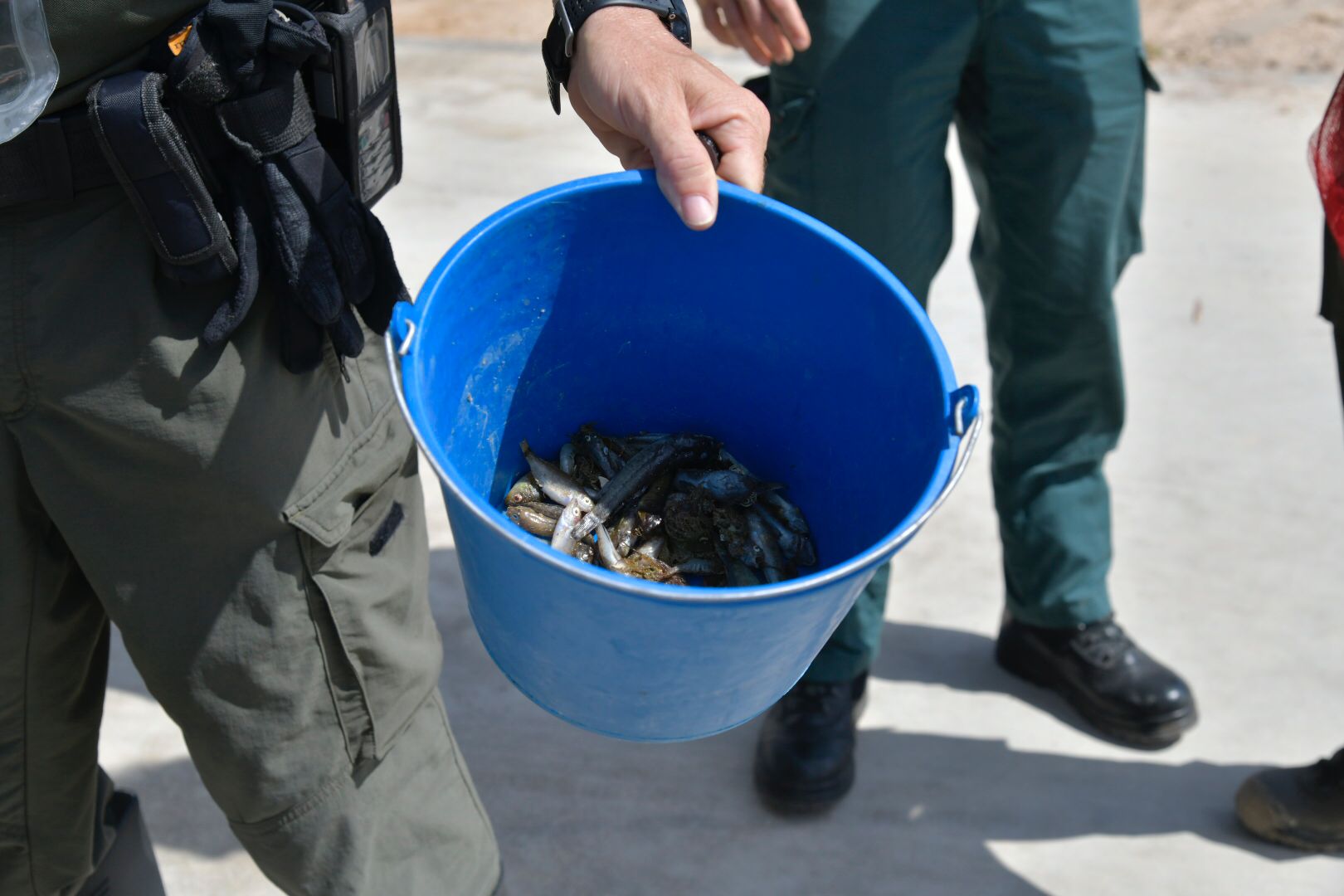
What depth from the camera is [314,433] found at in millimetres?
1452

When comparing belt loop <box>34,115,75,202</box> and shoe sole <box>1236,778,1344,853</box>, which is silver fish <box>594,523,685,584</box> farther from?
shoe sole <box>1236,778,1344,853</box>

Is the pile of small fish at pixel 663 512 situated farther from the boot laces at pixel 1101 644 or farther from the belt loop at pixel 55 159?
the boot laces at pixel 1101 644

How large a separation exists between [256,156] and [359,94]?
0.53 feet

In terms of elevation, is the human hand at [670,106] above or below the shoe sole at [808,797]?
above

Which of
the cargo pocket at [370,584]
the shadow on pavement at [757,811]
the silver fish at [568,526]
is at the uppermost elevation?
the silver fish at [568,526]

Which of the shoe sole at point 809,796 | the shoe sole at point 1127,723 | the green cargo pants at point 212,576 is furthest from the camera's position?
the shoe sole at point 1127,723

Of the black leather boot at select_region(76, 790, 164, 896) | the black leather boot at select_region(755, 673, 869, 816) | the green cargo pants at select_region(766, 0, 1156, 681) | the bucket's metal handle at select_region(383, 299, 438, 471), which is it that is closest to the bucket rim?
the bucket's metal handle at select_region(383, 299, 438, 471)

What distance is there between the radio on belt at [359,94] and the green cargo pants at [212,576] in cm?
22

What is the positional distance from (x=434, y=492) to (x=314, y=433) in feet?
5.50

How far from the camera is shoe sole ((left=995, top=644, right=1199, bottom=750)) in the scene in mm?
2393

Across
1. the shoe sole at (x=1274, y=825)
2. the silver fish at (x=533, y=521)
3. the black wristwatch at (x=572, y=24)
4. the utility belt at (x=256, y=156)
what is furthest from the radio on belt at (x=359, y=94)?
the shoe sole at (x=1274, y=825)

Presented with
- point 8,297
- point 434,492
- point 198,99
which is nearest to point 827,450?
point 198,99

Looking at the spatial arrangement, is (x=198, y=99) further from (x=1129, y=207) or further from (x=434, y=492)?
(x=434, y=492)

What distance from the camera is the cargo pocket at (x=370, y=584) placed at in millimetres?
1468
